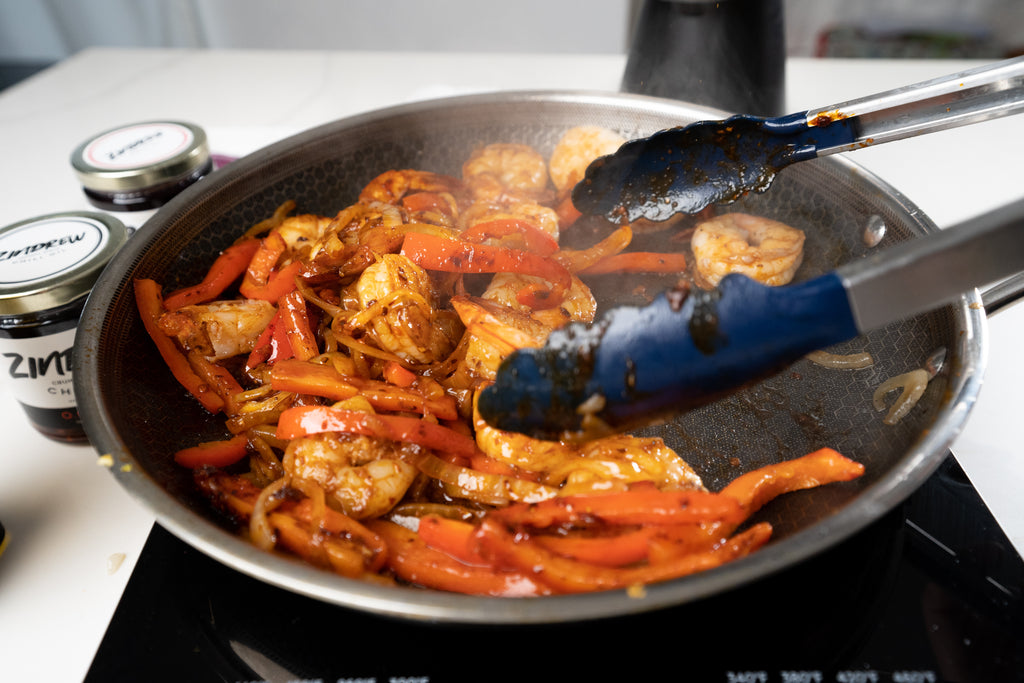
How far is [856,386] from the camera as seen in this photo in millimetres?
1292

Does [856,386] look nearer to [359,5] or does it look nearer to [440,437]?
[440,437]

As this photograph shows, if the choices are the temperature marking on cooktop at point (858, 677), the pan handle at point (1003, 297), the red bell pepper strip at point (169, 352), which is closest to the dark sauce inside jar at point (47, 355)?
the red bell pepper strip at point (169, 352)

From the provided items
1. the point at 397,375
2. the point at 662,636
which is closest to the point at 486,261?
the point at 397,375

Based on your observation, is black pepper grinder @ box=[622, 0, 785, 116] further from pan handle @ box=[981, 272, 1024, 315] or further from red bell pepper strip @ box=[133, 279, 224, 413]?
red bell pepper strip @ box=[133, 279, 224, 413]

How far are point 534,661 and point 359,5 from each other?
415 cm

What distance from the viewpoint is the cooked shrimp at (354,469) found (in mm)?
→ 1009

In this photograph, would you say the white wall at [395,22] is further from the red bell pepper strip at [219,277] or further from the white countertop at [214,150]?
the red bell pepper strip at [219,277]

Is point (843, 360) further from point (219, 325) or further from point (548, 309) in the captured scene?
point (219, 325)

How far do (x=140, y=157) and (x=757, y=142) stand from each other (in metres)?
1.36

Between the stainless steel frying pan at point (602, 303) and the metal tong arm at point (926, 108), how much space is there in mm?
202

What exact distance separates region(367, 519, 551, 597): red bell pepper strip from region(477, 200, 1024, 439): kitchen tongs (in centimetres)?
20

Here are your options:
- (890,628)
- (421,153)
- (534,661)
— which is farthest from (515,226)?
(890,628)

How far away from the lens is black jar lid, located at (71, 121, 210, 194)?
1464 millimetres

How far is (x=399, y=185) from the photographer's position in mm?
1635
